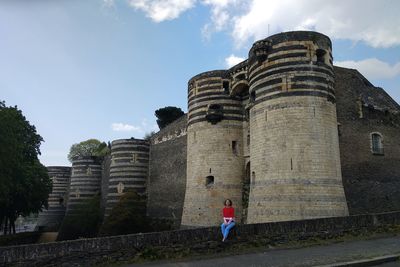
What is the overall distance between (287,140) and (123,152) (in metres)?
19.0

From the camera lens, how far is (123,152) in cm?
3153

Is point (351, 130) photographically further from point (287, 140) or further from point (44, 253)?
point (44, 253)

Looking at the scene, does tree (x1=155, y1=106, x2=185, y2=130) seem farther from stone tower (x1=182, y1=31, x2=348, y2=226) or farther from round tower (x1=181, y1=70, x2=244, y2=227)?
stone tower (x1=182, y1=31, x2=348, y2=226)

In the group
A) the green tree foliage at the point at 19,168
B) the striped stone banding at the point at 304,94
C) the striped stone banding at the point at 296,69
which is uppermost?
the striped stone banding at the point at 296,69

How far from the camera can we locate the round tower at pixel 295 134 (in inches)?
587

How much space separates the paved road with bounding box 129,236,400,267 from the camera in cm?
776

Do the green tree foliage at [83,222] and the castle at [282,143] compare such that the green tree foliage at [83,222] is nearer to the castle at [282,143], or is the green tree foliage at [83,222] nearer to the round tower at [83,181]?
the round tower at [83,181]

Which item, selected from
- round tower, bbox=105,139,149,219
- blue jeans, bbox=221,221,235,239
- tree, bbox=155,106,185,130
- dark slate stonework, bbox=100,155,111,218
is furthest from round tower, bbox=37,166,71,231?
blue jeans, bbox=221,221,235,239

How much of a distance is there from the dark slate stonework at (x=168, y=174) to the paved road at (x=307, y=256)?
53.6 ft

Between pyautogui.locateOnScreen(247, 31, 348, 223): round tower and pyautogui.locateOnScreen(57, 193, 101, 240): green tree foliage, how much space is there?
22.0 m

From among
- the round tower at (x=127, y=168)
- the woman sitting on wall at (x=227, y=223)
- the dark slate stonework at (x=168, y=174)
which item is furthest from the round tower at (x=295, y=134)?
the round tower at (x=127, y=168)

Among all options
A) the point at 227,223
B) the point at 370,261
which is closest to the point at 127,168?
the point at 227,223

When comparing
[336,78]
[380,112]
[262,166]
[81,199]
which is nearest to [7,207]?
[81,199]

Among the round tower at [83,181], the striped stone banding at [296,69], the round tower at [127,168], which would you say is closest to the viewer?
the striped stone banding at [296,69]
